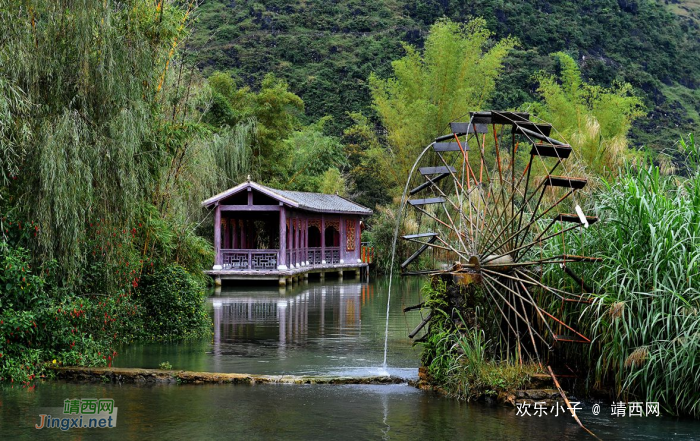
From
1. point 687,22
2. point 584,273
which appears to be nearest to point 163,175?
point 584,273

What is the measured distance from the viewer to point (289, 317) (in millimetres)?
18375

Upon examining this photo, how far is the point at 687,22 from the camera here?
2505 inches

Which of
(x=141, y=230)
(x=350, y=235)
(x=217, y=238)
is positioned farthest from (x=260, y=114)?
(x=141, y=230)

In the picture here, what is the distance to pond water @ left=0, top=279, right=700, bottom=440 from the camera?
8.28 m

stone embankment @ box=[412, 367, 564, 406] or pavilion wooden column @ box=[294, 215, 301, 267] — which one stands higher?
pavilion wooden column @ box=[294, 215, 301, 267]

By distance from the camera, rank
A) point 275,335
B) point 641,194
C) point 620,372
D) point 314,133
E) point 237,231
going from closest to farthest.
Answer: point 620,372 < point 641,194 < point 275,335 < point 237,231 < point 314,133

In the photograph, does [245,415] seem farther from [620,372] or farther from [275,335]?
[275,335]

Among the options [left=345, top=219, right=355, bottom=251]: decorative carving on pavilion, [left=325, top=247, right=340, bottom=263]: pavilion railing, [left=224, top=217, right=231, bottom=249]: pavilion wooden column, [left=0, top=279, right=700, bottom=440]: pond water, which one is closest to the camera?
[left=0, top=279, right=700, bottom=440]: pond water

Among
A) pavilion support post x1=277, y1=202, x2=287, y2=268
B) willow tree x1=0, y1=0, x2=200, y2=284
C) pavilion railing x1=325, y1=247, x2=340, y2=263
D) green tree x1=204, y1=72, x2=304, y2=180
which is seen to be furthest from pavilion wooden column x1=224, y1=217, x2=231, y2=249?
willow tree x1=0, y1=0, x2=200, y2=284

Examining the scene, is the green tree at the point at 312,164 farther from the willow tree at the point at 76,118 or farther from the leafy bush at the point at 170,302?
the willow tree at the point at 76,118

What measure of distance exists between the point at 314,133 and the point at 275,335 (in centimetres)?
3238

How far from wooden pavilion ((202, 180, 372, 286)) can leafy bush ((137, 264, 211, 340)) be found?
1267 cm

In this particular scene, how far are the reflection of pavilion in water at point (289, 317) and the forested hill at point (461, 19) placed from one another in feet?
89.0

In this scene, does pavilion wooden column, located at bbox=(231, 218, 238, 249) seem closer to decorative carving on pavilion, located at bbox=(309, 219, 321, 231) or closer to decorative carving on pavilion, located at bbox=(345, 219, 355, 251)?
decorative carving on pavilion, located at bbox=(309, 219, 321, 231)
